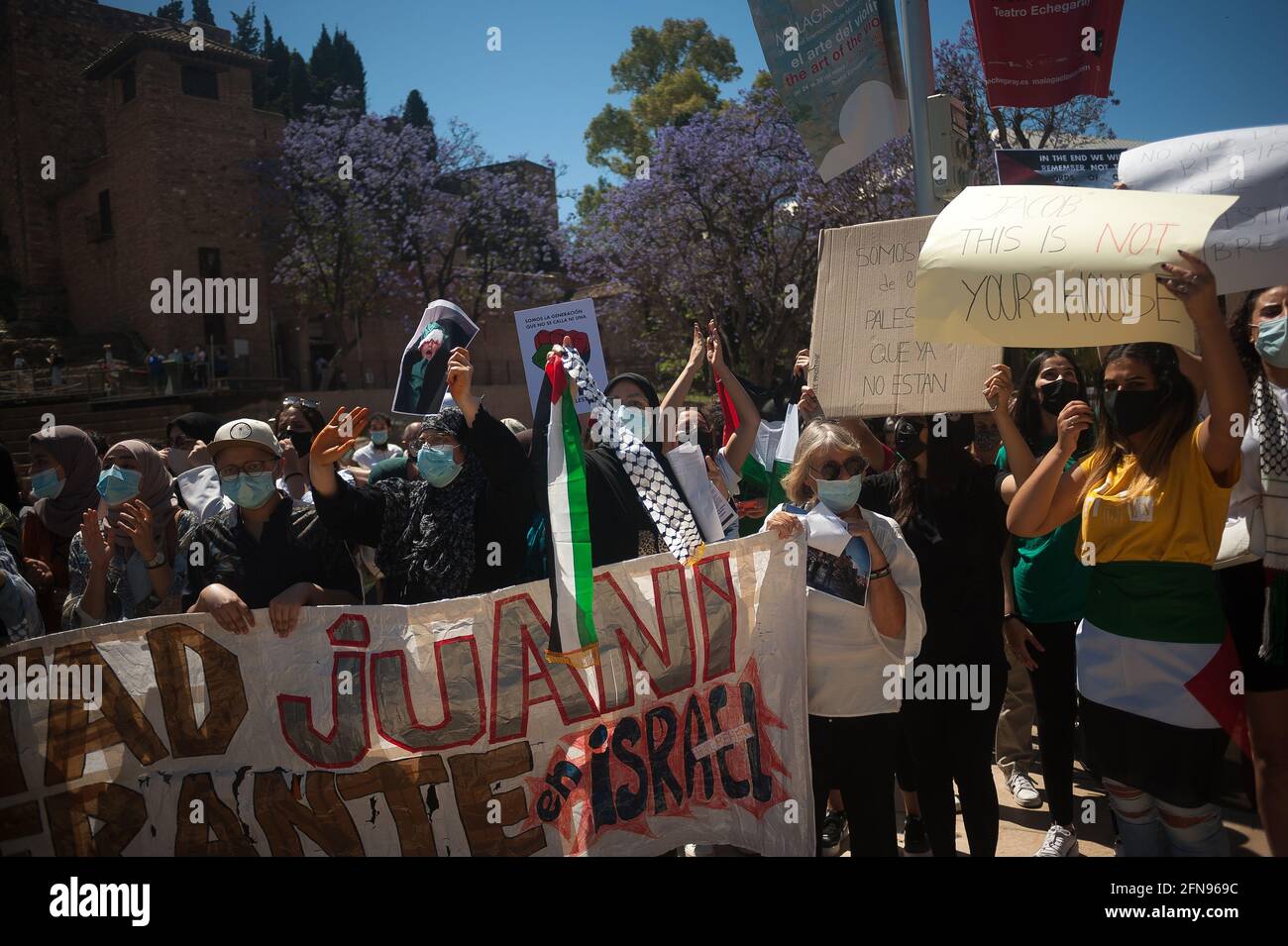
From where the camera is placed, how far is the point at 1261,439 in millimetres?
2943

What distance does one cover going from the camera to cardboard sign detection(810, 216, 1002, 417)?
354 centimetres

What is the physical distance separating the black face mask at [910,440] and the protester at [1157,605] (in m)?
0.67

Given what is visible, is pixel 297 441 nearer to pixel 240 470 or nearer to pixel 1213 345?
pixel 240 470

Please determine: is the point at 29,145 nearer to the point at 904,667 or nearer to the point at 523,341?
the point at 523,341

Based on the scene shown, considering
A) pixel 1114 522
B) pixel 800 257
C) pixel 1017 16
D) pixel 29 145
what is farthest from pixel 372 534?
pixel 29 145

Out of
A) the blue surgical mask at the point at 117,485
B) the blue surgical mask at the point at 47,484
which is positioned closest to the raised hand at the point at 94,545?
the blue surgical mask at the point at 117,485

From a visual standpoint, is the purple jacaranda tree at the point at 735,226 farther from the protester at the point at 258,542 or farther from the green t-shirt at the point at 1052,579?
the protester at the point at 258,542

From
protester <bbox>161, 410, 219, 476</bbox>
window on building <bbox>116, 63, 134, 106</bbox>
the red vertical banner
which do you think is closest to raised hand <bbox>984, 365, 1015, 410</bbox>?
the red vertical banner

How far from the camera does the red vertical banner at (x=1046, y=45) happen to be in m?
4.84

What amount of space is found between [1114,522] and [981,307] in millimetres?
785

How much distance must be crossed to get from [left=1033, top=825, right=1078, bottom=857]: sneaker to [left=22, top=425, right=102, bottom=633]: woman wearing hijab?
4738 millimetres

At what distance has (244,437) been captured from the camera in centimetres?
347
